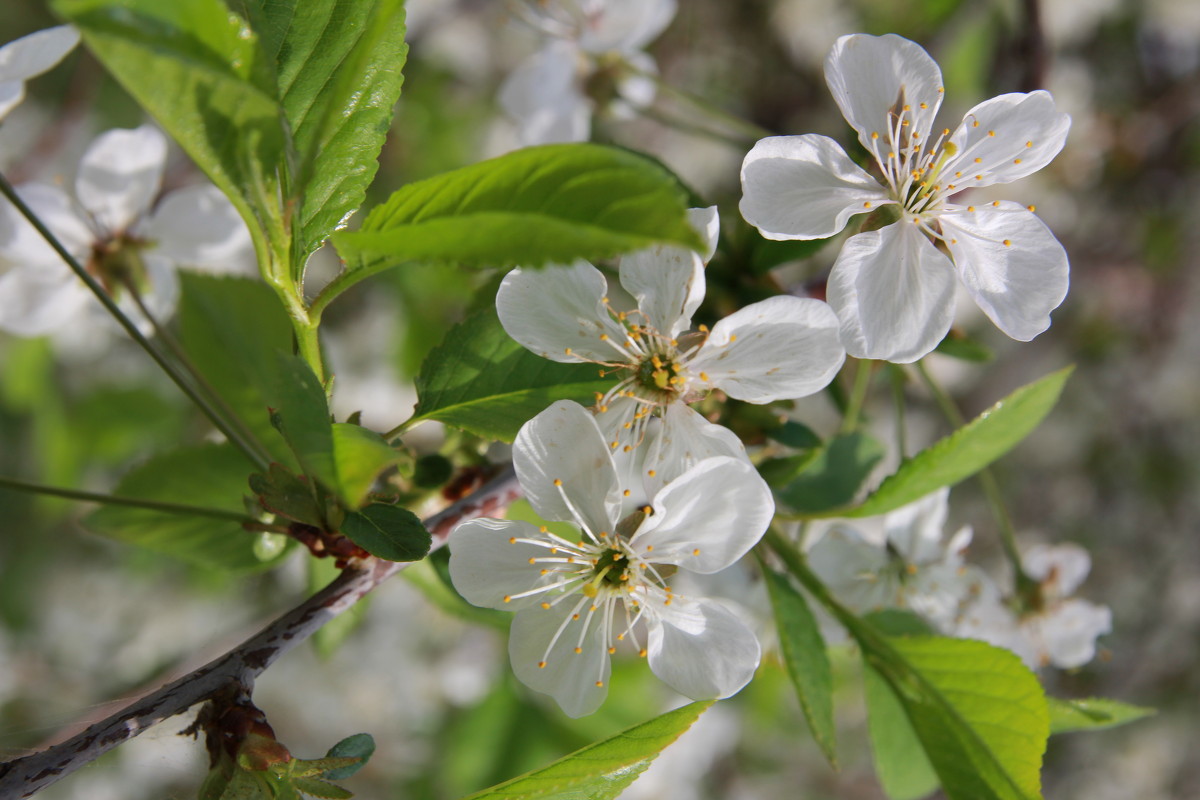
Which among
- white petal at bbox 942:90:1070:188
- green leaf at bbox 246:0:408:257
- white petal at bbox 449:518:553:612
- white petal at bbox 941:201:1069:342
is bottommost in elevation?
white petal at bbox 449:518:553:612

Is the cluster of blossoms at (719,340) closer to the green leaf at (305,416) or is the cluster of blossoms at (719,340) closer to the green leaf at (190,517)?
the green leaf at (305,416)

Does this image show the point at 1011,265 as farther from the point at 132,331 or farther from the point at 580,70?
the point at 580,70

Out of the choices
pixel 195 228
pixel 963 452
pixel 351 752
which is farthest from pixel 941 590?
pixel 195 228

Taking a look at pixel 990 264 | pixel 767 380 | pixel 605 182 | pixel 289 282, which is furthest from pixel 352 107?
pixel 990 264

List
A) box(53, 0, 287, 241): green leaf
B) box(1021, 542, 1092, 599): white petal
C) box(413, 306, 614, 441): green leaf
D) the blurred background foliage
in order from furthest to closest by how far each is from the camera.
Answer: the blurred background foliage, box(1021, 542, 1092, 599): white petal, box(413, 306, 614, 441): green leaf, box(53, 0, 287, 241): green leaf

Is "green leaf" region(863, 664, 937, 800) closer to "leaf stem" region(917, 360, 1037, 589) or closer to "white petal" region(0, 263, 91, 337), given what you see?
"leaf stem" region(917, 360, 1037, 589)

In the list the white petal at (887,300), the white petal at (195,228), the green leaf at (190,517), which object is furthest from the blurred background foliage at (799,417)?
the white petal at (887,300)

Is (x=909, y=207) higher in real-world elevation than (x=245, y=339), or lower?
lower

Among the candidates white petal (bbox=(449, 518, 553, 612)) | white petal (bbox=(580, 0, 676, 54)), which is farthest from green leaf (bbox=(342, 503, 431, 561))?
white petal (bbox=(580, 0, 676, 54))
